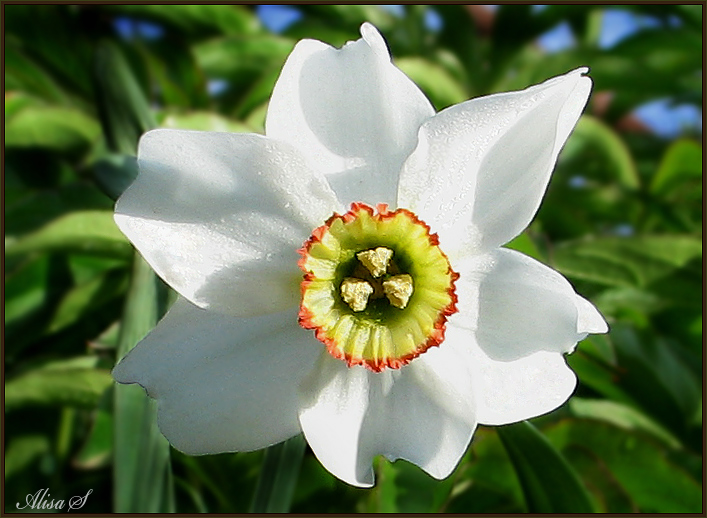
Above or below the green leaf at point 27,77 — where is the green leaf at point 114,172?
above

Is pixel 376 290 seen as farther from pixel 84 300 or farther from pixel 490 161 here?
pixel 84 300

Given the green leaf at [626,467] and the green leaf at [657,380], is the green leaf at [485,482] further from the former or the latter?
the green leaf at [657,380]

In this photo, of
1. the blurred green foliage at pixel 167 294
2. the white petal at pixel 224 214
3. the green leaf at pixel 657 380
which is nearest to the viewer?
the white petal at pixel 224 214

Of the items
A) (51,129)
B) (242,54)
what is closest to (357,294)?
(51,129)

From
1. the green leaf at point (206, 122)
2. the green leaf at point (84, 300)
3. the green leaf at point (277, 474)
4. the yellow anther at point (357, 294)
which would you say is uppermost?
the yellow anther at point (357, 294)

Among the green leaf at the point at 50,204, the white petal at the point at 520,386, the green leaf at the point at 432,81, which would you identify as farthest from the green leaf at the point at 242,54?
the white petal at the point at 520,386
